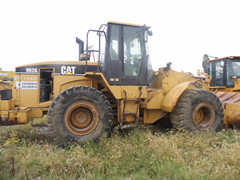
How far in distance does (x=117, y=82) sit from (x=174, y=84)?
1822 mm

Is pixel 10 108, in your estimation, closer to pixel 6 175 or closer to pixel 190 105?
pixel 6 175

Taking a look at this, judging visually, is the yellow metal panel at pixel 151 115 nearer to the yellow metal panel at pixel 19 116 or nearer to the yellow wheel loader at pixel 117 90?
the yellow wheel loader at pixel 117 90

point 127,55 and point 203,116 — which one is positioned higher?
point 127,55

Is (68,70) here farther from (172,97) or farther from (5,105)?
(172,97)

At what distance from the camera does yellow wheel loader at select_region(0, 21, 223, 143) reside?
4594mm

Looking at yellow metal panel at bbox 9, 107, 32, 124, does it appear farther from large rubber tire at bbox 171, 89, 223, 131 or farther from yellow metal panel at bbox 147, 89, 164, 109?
large rubber tire at bbox 171, 89, 223, 131

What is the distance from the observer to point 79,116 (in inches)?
176

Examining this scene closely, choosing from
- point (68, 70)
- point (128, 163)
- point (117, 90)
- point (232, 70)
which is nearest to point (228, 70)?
point (232, 70)

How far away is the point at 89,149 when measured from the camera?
3943mm

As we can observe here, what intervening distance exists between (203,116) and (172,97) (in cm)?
120

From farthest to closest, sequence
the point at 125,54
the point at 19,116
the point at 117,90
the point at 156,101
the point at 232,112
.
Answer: the point at 232,112 → the point at 156,101 → the point at 125,54 → the point at 117,90 → the point at 19,116

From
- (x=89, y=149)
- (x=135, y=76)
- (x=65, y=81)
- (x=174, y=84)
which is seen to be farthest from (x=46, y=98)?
(x=174, y=84)

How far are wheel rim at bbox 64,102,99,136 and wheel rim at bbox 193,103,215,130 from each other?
2653 mm

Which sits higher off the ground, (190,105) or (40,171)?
(190,105)
